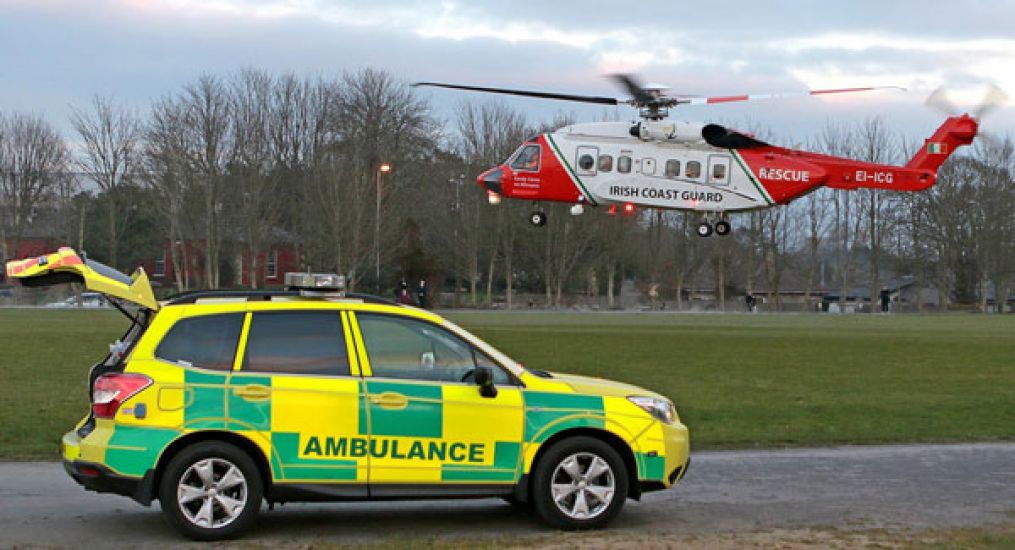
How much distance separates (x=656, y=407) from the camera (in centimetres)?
908

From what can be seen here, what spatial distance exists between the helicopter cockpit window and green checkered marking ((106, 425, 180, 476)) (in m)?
23.8

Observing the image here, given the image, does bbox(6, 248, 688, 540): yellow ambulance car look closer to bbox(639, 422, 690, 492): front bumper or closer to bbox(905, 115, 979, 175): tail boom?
bbox(639, 422, 690, 492): front bumper

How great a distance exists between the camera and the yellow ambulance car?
8203mm

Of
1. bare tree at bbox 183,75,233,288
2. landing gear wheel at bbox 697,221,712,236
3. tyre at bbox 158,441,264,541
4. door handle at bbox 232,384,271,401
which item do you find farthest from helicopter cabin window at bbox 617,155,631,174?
bare tree at bbox 183,75,233,288

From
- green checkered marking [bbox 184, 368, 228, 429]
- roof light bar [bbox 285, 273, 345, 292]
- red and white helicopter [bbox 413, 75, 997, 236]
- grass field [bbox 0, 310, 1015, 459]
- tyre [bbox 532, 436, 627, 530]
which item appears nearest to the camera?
green checkered marking [bbox 184, 368, 228, 429]

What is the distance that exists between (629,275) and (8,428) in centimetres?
10434

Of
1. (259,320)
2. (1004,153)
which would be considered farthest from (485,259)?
(259,320)

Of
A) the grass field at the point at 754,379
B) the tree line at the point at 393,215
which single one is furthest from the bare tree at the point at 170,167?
the grass field at the point at 754,379

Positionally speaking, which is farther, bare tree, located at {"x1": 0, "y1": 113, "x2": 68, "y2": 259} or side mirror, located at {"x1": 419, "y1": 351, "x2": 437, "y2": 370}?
bare tree, located at {"x1": 0, "y1": 113, "x2": 68, "y2": 259}

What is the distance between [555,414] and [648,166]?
2287 centimetres

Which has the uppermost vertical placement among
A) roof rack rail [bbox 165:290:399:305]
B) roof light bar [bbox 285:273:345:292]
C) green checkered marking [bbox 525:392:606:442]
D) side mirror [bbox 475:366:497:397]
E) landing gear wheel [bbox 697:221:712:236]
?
landing gear wheel [bbox 697:221:712:236]

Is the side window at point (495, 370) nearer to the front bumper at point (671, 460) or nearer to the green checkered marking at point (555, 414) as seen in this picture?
the green checkered marking at point (555, 414)

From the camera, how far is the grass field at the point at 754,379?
15.8 metres

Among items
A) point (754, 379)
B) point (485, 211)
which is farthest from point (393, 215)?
point (754, 379)
